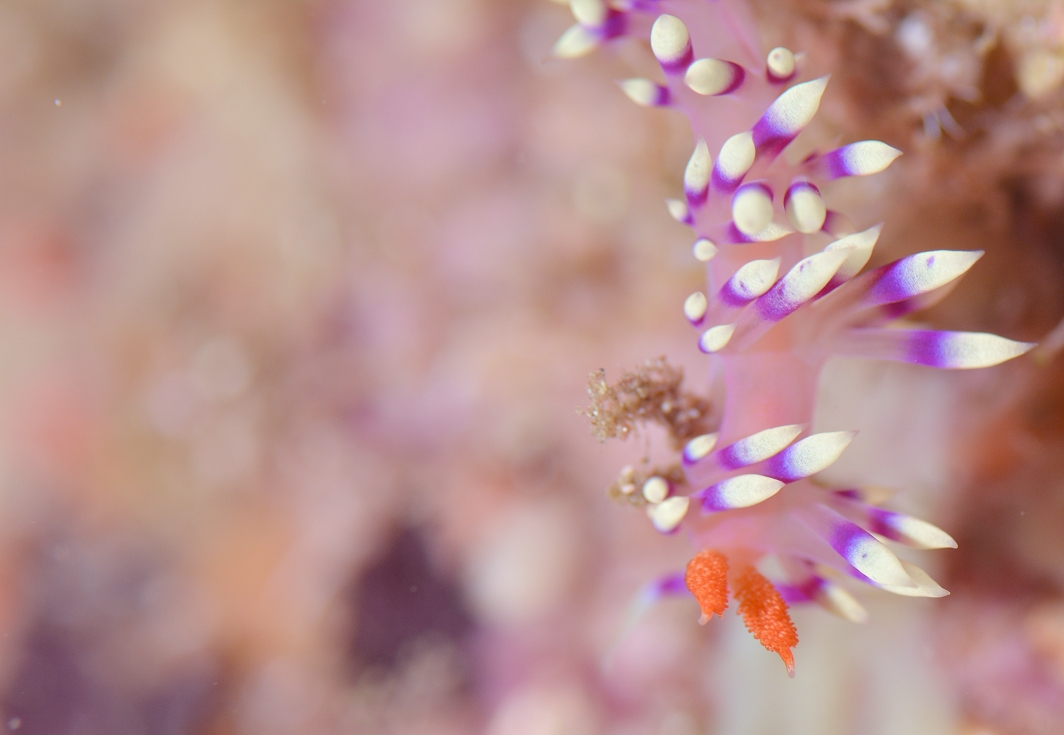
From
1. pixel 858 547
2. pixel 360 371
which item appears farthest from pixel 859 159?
pixel 360 371

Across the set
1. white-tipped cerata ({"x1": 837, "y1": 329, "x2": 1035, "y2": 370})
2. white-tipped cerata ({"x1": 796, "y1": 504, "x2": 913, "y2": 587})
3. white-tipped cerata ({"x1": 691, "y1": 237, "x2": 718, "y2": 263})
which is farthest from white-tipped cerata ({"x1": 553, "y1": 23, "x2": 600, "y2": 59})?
white-tipped cerata ({"x1": 796, "y1": 504, "x2": 913, "y2": 587})

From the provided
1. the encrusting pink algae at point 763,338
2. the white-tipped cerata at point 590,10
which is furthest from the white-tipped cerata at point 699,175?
the white-tipped cerata at point 590,10

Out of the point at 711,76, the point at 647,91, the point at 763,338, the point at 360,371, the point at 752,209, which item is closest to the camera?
the point at 752,209

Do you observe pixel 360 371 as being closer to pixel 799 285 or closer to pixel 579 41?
pixel 579 41

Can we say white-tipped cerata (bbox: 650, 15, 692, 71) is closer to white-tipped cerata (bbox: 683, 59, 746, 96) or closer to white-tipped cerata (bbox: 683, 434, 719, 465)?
white-tipped cerata (bbox: 683, 59, 746, 96)

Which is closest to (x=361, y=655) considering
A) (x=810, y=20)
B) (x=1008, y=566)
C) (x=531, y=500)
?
(x=531, y=500)

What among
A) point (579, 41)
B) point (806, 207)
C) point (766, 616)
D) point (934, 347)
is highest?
point (579, 41)

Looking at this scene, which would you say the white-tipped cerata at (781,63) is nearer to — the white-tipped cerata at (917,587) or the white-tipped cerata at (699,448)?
the white-tipped cerata at (699,448)
